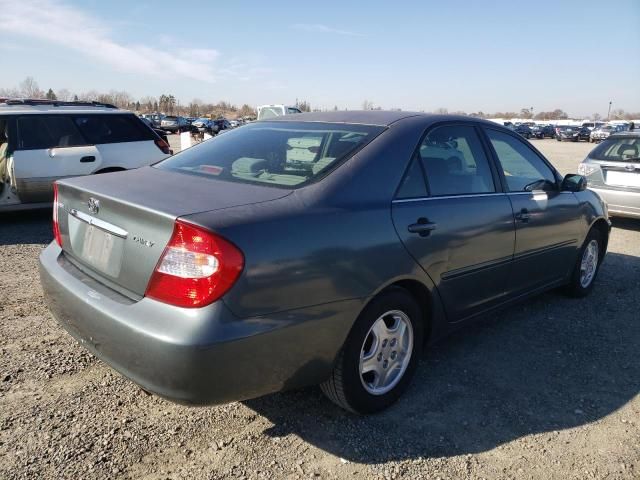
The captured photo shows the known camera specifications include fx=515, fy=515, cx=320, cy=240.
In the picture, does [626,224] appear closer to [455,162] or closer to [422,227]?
[455,162]

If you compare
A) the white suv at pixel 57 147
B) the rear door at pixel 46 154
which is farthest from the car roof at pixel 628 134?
the rear door at pixel 46 154

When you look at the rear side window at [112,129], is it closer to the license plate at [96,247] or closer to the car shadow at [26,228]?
the car shadow at [26,228]

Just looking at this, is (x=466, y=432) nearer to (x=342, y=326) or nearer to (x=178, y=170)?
(x=342, y=326)

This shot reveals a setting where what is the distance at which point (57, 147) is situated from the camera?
6.99 metres

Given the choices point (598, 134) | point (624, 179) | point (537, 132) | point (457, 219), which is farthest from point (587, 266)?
point (537, 132)

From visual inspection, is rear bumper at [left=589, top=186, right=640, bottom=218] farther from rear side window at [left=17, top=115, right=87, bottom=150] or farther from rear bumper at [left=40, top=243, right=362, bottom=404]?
rear side window at [left=17, top=115, right=87, bottom=150]

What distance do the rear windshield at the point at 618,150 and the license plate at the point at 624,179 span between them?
0.26m

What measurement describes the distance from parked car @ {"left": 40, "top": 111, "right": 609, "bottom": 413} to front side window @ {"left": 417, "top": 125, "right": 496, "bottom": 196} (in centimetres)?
1

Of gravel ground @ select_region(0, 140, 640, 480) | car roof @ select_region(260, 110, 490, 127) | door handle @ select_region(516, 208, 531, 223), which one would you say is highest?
car roof @ select_region(260, 110, 490, 127)

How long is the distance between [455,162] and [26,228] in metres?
6.06

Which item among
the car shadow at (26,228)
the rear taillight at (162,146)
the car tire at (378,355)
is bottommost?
the car shadow at (26,228)

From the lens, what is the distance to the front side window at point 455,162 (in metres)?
3.11

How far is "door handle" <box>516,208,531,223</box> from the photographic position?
3.63 metres

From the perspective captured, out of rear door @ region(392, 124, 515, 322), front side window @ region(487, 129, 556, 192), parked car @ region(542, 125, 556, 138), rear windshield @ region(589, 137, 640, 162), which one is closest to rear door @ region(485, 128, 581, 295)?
front side window @ region(487, 129, 556, 192)
